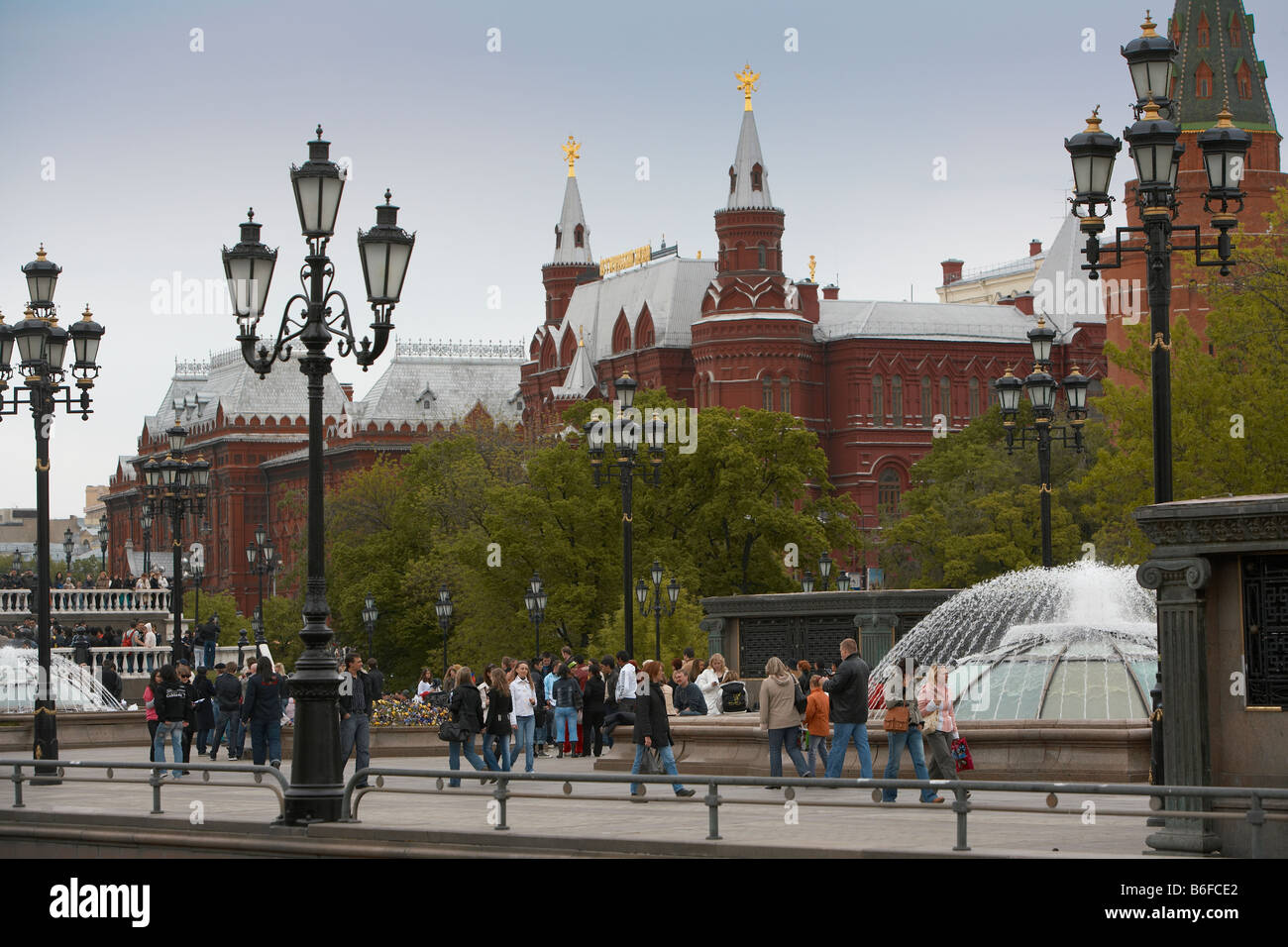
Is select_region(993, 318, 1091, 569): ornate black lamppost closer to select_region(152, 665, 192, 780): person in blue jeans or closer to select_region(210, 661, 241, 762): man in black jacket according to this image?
select_region(210, 661, 241, 762): man in black jacket

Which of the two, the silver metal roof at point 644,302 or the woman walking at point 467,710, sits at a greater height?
the silver metal roof at point 644,302

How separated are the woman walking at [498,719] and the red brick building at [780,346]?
70.4 metres

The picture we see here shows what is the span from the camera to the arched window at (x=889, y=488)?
103188 mm

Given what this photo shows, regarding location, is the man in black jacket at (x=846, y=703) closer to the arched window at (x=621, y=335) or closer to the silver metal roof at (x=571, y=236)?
the arched window at (x=621, y=335)

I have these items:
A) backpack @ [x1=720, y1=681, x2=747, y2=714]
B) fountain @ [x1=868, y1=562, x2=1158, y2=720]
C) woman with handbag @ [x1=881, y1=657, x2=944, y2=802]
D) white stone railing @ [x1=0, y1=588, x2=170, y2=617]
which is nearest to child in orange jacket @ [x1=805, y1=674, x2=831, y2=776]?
woman with handbag @ [x1=881, y1=657, x2=944, y2=802]

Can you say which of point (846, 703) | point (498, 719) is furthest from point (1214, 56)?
Result: point (846, 703)

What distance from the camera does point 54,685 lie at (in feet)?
119

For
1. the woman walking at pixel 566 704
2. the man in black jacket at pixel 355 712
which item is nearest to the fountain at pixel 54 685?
the woman walking at pixel 566 704

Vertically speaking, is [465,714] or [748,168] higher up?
[748,168]

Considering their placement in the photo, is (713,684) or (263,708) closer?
(263,708)

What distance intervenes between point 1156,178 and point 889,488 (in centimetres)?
8616

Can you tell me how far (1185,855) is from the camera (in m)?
13.3

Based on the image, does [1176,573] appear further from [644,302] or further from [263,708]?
[644,302]
